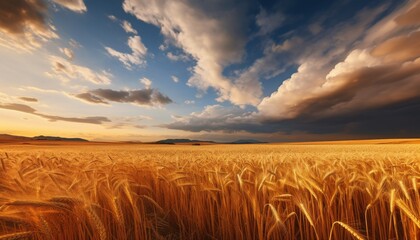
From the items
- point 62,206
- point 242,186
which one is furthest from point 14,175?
point 242,186

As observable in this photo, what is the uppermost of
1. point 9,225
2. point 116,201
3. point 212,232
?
point 116,201

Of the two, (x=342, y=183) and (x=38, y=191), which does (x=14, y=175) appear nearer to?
(x=38, y=191)

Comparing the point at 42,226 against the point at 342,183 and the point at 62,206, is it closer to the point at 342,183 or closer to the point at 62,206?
the point at 62,206

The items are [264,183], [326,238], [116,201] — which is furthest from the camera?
[264,183]

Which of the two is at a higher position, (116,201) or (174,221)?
(116,201)

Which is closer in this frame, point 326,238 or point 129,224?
point 326,238

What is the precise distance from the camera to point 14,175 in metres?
2.55

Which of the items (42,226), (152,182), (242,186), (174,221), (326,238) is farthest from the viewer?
(152,182)

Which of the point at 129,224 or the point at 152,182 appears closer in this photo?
the point at 129,224

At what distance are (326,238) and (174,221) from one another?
1.51 meters

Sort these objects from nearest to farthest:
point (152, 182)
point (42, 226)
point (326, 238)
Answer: point (42, 226), point (326, 238), point (152, 182)

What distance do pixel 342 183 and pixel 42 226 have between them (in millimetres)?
2852

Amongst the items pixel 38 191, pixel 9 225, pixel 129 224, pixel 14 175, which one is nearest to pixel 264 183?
pixel 129 224

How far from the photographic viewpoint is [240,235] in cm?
214
